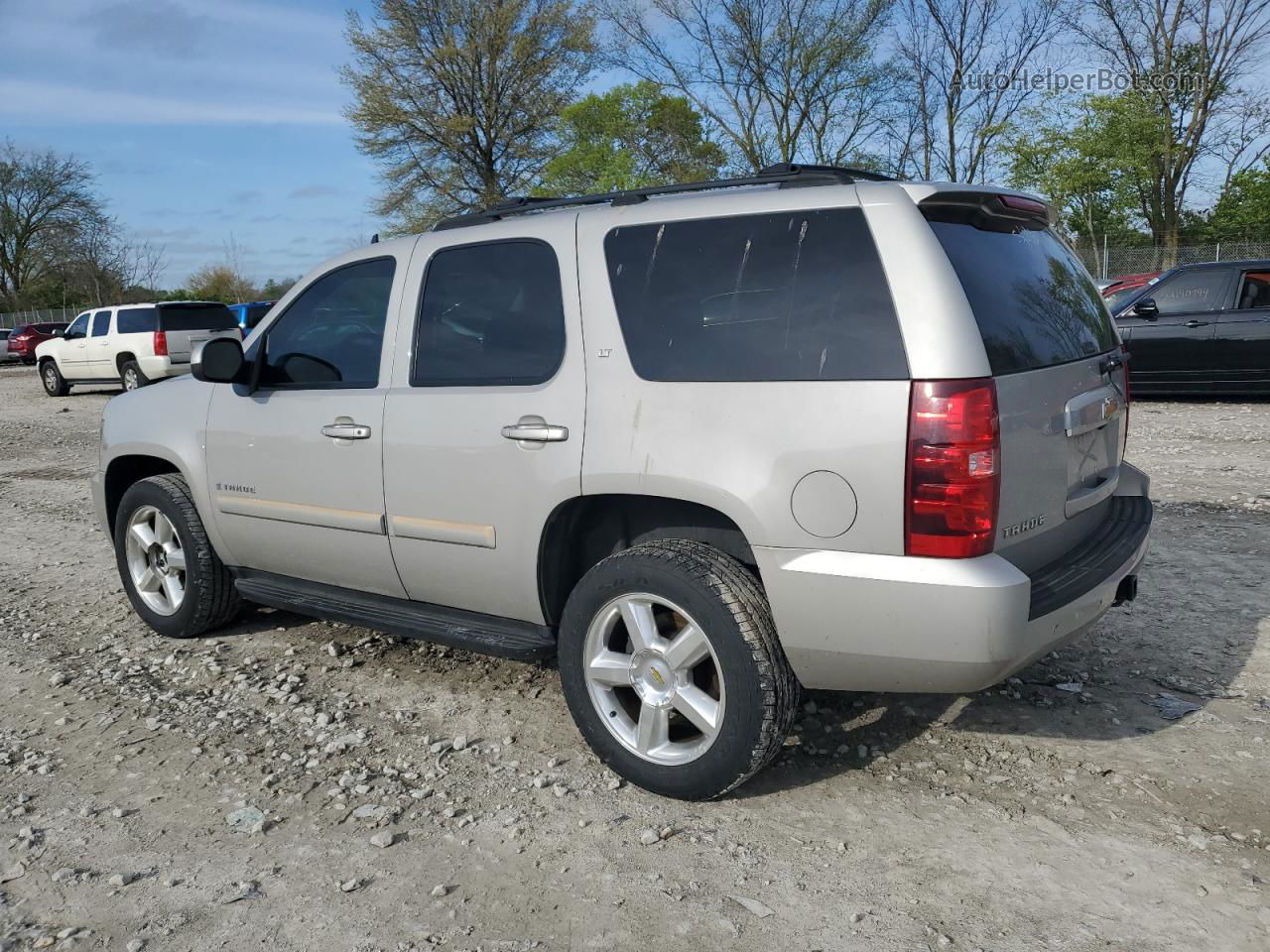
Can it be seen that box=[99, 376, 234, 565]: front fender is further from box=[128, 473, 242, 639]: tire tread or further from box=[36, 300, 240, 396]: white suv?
box=[36, 300, 240, 396]: white suv

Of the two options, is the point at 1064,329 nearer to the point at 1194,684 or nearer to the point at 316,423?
the point at 1194,684

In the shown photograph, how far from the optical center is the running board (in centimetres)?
370

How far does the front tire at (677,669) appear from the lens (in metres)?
3.05

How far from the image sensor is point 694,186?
3535 mm

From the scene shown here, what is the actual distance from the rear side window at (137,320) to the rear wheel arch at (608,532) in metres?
18.0

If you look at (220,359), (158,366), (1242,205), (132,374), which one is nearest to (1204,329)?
(220,359)

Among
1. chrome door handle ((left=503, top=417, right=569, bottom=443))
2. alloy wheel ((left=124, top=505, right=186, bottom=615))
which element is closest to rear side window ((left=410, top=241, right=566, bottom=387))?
chrome door handle ((left=503, top=417, right=569, bottom=443))

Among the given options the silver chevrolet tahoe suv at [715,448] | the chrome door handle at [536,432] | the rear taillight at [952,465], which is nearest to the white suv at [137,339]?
the silver chevrolet tahoe suv at [715,448]

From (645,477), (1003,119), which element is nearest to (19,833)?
(645,477)

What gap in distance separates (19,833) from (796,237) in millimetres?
2975

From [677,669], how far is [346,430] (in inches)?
65.4

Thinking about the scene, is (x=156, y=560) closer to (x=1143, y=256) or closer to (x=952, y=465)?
(x=952, y=465)

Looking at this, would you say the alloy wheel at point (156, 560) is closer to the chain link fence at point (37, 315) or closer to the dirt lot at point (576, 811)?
the dirt lot at point (576, 811)

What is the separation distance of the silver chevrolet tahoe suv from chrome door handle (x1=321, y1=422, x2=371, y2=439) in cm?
1
